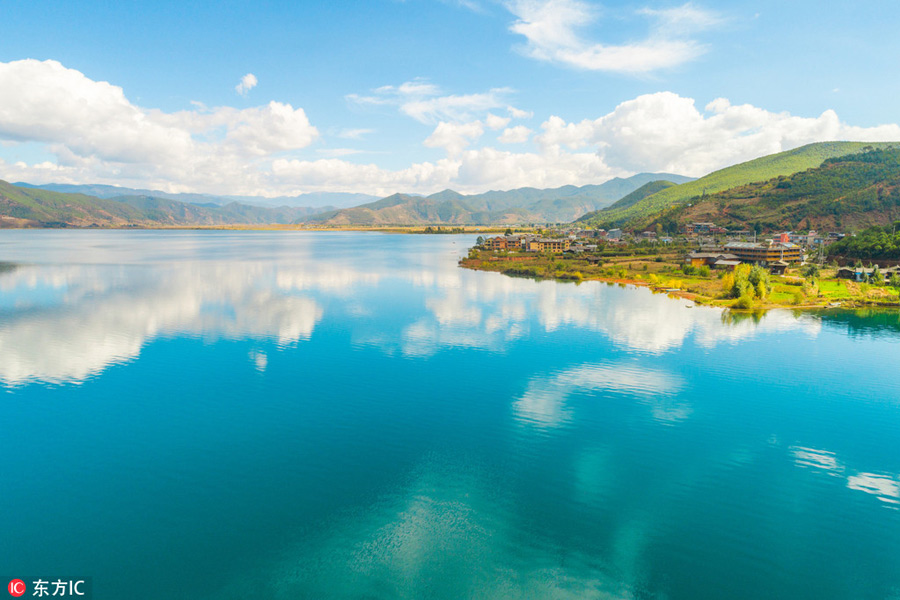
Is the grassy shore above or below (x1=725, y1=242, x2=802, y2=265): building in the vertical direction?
→ below

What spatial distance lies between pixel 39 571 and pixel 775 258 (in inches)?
3717

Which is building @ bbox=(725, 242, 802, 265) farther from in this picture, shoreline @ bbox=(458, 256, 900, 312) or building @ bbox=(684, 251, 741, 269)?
shoreline @ bbox=(458, 256, 900, 312)

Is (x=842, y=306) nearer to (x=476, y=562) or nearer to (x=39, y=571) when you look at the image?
(x=476, y=562)

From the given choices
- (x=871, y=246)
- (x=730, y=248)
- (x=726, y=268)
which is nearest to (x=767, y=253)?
(x=730, y=248)

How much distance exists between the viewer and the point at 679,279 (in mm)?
67938

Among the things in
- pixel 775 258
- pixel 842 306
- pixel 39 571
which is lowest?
pixel 39 571

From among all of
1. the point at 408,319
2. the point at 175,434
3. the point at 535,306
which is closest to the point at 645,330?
the point at 535,306

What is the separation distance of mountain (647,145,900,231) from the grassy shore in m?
57.2

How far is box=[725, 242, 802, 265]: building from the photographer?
76750 millimetres

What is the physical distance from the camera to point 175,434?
834 inches

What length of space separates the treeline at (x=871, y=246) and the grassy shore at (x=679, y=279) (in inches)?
214

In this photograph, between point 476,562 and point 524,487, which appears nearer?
point 476,562

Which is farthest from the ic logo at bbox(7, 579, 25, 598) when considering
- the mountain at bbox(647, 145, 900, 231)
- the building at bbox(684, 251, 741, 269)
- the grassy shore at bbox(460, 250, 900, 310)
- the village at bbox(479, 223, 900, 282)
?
the mountain at bbox(647, 145, 900, 231)

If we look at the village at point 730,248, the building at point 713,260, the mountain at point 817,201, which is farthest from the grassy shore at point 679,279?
the mountain at point 817,201
